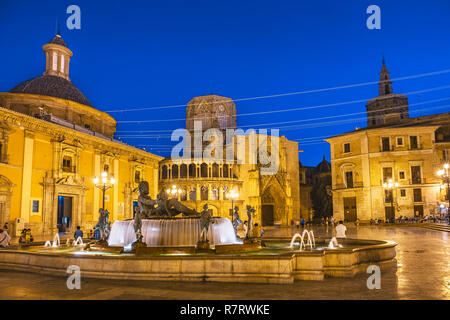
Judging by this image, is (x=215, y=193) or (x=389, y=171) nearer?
(x=389, y=171)

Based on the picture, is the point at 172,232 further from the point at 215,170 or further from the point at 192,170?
the point at 192,170

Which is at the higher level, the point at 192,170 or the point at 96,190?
the point at 192,170

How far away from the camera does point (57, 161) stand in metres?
25.0

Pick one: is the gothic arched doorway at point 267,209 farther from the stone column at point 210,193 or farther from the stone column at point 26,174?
the stone column at point 26,174

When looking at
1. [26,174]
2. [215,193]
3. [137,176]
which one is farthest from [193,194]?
[26,174]

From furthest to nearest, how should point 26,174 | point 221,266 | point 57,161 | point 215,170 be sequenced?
point 215,170 < point 57,161 < point 26,174 < point 221,266

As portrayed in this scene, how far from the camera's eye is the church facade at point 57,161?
22.1 meters

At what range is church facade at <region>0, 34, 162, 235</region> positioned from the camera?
22120 millimetres

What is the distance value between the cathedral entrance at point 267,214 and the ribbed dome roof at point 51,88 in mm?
24175

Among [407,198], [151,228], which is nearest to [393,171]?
[407,198]

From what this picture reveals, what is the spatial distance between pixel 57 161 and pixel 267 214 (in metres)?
27.6

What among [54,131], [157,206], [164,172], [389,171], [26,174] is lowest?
[157,206]

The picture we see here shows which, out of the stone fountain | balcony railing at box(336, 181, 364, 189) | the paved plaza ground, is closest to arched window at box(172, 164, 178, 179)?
balcony railing at box(336, 181, 364, 189)

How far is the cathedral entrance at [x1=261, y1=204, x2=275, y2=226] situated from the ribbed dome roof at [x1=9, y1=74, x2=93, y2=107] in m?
24.2
